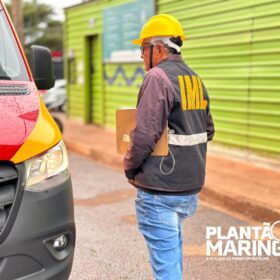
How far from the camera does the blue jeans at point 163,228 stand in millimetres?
2889

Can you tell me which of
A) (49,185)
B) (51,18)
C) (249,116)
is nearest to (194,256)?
(49,185)

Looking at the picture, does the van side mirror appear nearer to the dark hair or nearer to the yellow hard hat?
the yellow hard hat

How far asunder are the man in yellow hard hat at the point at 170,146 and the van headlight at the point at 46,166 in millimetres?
414

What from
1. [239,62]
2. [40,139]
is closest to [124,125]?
[40,139]

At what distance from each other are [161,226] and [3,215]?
0.92 metres

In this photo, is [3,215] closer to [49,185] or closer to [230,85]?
[49,185]

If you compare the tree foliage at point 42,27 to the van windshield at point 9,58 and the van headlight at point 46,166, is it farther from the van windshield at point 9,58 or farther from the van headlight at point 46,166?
the van headlight at point 46,166

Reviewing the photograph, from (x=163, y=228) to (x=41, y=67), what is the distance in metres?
1.86

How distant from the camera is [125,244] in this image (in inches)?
182

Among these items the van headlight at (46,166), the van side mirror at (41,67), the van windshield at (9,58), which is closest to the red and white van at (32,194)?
the van headlight at (46,166)

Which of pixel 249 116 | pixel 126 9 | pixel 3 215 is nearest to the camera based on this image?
pixel 3 215

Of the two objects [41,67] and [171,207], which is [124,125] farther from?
[41,67]

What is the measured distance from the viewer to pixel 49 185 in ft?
9.18

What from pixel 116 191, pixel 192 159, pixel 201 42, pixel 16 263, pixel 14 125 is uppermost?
pixel 201 42
